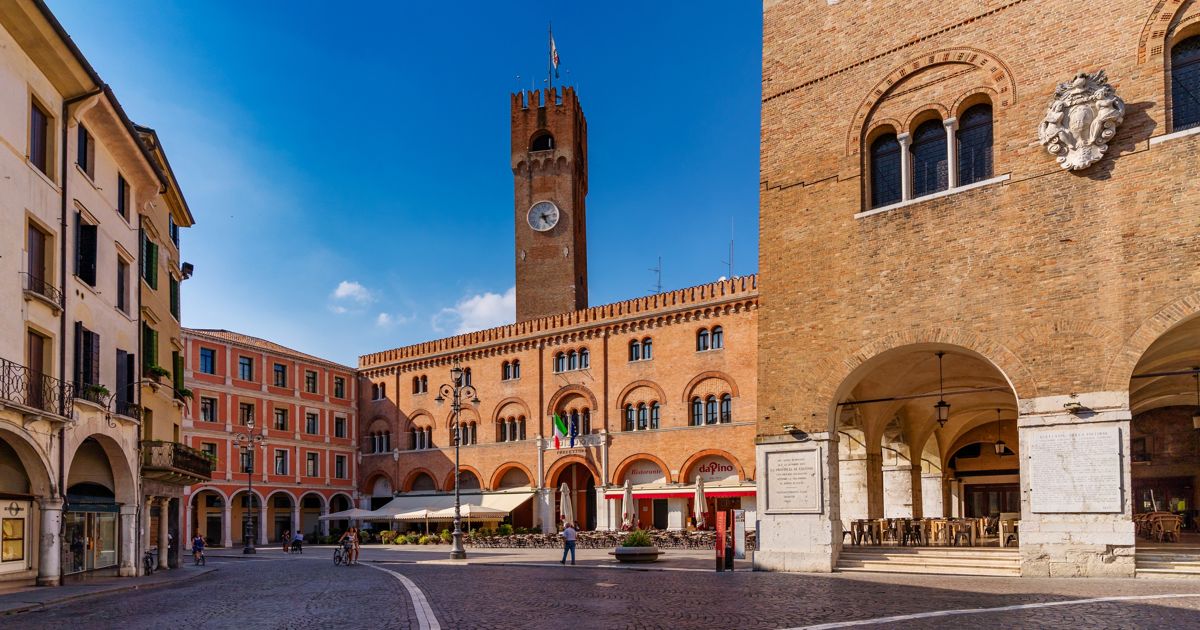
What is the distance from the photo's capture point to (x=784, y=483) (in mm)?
18766

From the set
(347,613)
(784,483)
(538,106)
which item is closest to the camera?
(347,613)

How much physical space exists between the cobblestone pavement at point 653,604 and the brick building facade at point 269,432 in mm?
28859

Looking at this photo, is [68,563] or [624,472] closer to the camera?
[68,563]

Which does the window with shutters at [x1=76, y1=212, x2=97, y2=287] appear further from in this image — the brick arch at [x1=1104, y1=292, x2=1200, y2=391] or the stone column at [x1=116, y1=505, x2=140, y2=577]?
the brick arch at [x1=1104, y1=292, x2=1200, y2=391]

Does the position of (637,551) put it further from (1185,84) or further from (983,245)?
(1185,84)

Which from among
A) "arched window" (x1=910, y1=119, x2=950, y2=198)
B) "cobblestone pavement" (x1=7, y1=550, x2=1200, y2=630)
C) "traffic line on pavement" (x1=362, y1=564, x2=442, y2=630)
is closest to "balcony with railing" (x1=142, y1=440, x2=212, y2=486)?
"cobblestone pavement" (x1=7, y1=550, x2=1200, y2=630)

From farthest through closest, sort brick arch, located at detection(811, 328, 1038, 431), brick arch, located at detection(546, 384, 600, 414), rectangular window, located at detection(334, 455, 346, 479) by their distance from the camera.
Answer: rectangular window, located at detection(334, 455, 346, 479) < brick arch, located at detection(546, 384, 600, 414) < brick arch, located at detection(811, 328, 1038, 431)

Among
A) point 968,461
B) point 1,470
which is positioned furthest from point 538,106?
point 1,470

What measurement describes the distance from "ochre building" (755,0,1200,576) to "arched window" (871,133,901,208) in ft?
0.14

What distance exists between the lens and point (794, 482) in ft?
61.1

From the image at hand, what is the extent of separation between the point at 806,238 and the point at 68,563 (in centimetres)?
1591

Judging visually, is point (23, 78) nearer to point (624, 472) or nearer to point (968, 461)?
point (968, 461)

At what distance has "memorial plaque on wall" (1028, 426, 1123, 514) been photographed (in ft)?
49.8

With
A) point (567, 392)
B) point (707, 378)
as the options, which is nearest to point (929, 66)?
point (707, 378)
